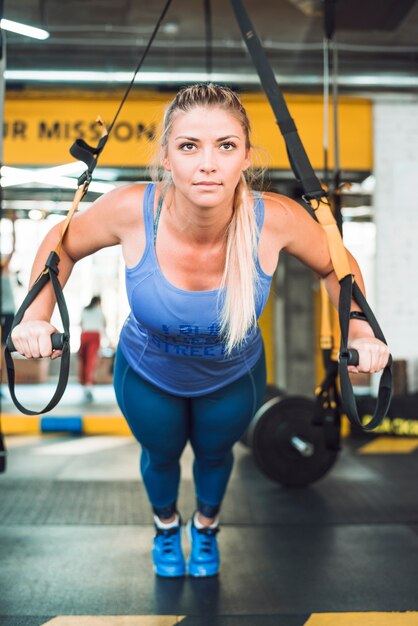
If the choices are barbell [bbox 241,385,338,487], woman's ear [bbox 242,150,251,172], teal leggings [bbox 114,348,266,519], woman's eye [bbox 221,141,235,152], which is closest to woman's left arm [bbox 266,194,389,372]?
woman's ear [bbox 242,150,251,172]

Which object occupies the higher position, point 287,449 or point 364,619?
point 287,449

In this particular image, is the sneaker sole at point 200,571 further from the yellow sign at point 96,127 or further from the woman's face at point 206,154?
the yellow sign at point 96,127

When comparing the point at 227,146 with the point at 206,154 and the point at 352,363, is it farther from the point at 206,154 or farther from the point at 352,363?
the point at 352,363

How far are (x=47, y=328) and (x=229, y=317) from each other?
0.39 metres

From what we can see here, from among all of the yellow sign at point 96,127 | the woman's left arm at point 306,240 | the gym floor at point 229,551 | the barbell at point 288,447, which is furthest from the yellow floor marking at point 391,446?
the woman's left arm at point 306,240

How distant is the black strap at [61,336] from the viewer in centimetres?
134

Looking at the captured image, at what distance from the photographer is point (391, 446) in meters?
4.37

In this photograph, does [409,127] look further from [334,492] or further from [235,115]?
[235,115]

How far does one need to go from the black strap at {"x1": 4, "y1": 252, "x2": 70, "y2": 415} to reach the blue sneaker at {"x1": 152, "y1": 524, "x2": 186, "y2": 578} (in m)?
0.77

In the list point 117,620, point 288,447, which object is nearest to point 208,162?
point 117,620

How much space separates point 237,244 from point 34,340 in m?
0.48

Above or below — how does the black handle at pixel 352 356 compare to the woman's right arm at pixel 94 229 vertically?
below

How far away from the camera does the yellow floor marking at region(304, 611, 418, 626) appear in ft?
5.35

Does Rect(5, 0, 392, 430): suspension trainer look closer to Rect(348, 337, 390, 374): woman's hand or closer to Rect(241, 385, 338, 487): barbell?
Rect(348, 337, 390, 374): woman's hand
